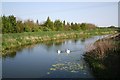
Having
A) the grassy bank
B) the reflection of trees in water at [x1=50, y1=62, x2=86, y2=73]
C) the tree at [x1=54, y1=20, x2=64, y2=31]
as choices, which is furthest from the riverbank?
the tree at [x1=54, y1=20, x2=64, y2=31]

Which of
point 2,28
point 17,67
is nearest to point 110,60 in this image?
point 17,67

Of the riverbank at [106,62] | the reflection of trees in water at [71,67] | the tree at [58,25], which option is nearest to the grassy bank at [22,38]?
the tree at [58,25]

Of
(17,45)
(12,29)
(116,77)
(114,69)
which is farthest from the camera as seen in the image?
(12,29)

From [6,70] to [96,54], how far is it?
21.0ft

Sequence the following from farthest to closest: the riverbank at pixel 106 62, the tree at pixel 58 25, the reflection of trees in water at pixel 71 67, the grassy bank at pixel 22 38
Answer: the tree at pixel 58 25, the grassy bank at pixel 22 38, the reflection of trees in water at pixel 71 67, the riverbank at pixel 106 62

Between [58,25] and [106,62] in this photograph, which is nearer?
[106,62]

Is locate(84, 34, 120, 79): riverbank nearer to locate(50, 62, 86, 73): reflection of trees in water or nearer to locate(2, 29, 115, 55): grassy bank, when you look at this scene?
locate(50, 62, 86, 73): reflection of trees in water

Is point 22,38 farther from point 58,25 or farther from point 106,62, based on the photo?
point 58,25

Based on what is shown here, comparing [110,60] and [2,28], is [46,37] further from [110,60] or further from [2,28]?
[110,60]

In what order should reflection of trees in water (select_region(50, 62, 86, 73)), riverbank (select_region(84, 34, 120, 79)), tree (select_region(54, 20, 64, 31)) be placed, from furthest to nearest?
tree (select_region(54, 20, 64, 31)) → reflection of trees in water (select_region(50, 62, 86, 73)) → riverbank (select_region(84, 34, 120, 79))

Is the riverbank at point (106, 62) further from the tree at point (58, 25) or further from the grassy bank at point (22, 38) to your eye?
the tree at point (58, 25)

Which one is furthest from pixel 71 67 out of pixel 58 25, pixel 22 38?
pixel 58 25

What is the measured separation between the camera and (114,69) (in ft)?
37.0

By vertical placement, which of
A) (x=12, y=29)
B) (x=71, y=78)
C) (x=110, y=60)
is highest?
(x=12, y=29)
